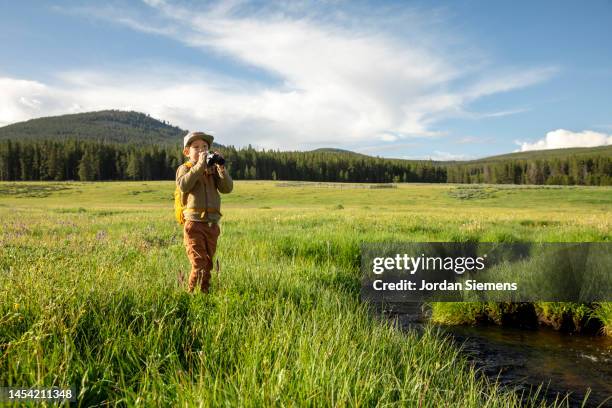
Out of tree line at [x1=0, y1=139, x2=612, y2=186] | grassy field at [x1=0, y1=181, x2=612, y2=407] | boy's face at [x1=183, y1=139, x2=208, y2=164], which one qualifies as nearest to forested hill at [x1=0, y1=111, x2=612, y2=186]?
tree line at [x1=0, y1=139, x2=612, y2=186]

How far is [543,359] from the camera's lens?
7.37 meters

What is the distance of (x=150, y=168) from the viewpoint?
449ft

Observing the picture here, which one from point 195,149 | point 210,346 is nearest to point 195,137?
point 195,149

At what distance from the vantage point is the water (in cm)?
628

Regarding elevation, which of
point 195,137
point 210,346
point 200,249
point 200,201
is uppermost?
point 195,137

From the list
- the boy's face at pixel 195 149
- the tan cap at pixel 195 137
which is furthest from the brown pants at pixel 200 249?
the tan cap at pixel 195 137

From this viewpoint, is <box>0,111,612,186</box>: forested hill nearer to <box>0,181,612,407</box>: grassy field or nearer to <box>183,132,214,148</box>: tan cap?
<box>183,132,214,148</box>: tan cap

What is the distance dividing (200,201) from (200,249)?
0.69m

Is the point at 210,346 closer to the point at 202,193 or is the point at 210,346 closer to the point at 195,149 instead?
the point at 202,193

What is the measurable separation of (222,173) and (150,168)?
5523 inches

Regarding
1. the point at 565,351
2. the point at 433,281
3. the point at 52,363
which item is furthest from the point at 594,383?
the point at 52,363

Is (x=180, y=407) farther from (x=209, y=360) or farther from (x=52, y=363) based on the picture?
(x=52, y=363)

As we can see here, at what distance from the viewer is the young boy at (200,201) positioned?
5.84 metres

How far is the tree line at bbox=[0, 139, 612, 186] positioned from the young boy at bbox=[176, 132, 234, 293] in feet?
434
